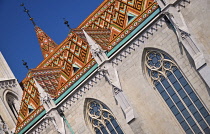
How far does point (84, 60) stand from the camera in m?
26.0

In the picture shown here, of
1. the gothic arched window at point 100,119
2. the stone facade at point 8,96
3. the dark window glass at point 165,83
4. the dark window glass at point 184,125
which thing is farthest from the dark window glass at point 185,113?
the stone facade at point 8,96

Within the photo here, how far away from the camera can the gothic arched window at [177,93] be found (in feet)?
73.8

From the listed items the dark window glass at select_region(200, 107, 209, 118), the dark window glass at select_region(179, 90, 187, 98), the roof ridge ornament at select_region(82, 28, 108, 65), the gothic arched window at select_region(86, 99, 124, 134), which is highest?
the roof ridge ornament at select_region(82, 28, 108, 65)

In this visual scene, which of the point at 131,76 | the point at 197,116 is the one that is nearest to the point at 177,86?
the point at 197,116

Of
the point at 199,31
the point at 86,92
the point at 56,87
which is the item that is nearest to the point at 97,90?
the point at 86,92

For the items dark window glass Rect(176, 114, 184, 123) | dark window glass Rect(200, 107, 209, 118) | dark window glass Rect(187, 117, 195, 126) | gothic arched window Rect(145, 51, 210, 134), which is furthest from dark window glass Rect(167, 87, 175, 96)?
dark window glass Rect(200, 107, 209, 118)

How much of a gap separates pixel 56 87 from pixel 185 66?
24.6 ft

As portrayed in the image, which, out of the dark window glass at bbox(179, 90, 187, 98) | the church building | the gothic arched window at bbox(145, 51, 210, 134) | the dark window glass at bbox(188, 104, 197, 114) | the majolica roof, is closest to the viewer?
the church building

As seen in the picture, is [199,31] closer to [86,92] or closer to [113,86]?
[113,86]

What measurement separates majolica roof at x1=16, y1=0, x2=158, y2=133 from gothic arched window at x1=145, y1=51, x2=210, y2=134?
196cm

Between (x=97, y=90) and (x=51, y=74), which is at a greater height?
(x=51, y=74)

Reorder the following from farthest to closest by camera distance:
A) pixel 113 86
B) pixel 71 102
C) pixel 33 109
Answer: pixel 33 109 < pixel 71 102 < pixel 113 86

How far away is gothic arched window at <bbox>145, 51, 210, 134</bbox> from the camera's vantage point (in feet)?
73.8

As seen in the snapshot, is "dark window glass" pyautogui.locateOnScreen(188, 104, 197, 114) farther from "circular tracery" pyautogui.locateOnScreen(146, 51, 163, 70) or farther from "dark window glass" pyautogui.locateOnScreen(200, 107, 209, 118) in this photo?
"circular tracery" pyautogui.locateOnScreen(146, 51, 163, 70)
